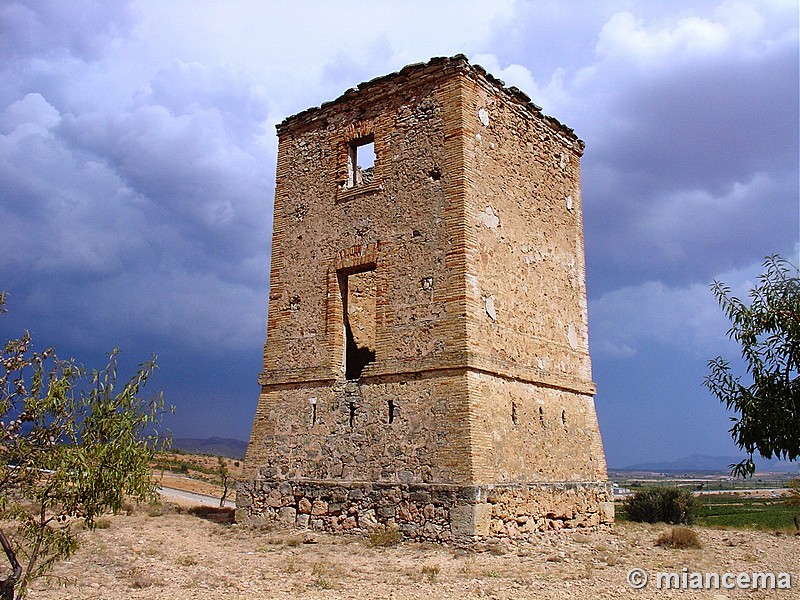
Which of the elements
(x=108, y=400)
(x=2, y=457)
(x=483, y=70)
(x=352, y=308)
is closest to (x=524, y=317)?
(x=352, y=308)

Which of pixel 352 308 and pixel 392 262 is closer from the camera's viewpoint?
pixel 392 262

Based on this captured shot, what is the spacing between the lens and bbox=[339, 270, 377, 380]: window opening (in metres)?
14.3

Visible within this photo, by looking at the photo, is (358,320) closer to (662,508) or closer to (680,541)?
(680,541)

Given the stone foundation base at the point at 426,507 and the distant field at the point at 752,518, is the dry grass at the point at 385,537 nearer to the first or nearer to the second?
the stone foundation base at the point at 426,507

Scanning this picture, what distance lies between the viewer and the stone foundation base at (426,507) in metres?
10.9

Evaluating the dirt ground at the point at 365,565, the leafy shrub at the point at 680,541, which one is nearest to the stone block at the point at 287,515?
the dirt ground at the point at 365,565

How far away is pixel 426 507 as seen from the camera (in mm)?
11227

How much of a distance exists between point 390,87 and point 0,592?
34.7ft

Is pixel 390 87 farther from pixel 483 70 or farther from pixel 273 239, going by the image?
pixel 273 239

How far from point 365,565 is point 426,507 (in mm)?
1794

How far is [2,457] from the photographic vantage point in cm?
602

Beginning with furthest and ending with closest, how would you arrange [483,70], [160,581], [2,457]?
1. [483,70]
2. [160,581]
3. [2,457]

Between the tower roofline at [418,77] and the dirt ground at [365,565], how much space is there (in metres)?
8.27

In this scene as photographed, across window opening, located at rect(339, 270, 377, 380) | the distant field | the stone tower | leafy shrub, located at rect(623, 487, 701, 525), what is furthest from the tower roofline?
leafy shrub, located at rect(623, 487, 701, 525)
